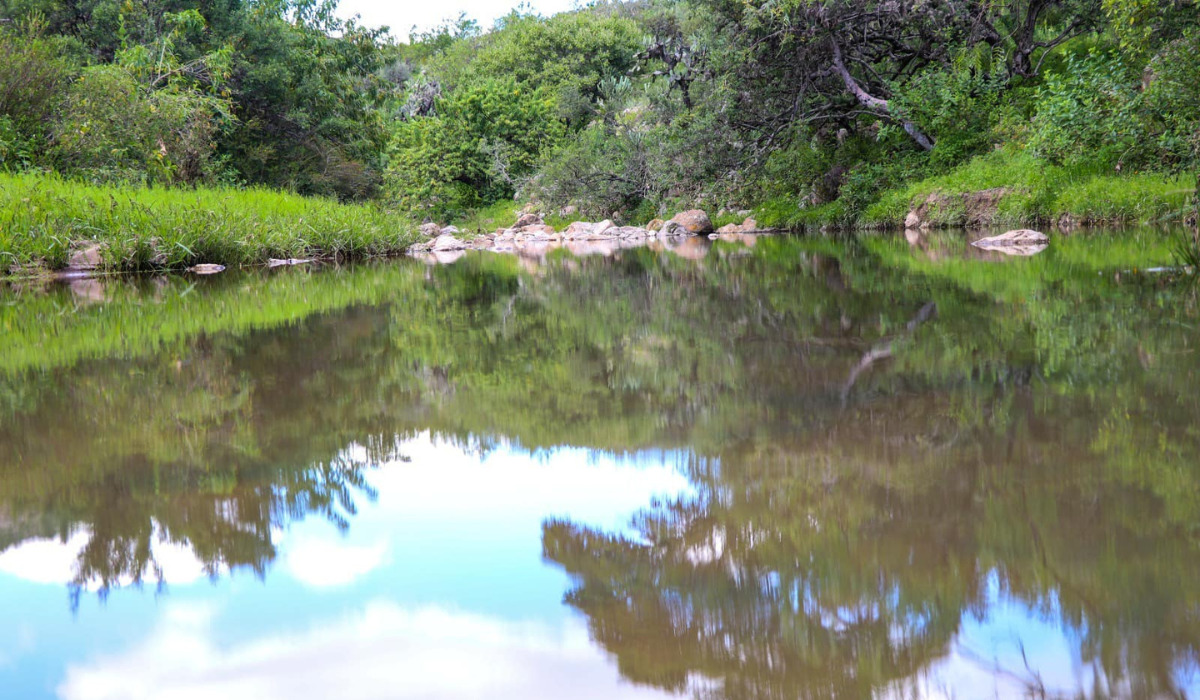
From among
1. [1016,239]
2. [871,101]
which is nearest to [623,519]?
[1016,239]

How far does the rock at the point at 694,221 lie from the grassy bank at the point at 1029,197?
328 cm

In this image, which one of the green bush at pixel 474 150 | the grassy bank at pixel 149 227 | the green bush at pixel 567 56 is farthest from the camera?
the green bush at pixel 567 56

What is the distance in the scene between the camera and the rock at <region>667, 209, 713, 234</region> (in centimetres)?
2181

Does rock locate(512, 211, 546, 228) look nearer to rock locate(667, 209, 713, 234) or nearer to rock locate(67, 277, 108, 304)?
rock locate(667, 209, 713, 234)

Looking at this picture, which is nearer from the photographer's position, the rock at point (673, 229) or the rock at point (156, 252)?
the rock at point (156, 252)

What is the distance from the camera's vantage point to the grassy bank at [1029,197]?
11.6 meters

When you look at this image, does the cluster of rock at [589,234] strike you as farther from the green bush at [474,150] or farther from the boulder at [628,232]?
the green bush at [474,150]

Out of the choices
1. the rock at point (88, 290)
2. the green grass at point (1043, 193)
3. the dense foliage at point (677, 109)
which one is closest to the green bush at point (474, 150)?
the dense foliage at point (677, 109)

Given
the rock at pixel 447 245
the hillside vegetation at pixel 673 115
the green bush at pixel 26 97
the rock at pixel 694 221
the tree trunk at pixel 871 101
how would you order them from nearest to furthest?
the hillside vegetation at pixel 673 115, the green bush at pixel 26 97, the tree trunk at pixel 871 101, the rock at pixel 447 245, the rock at pixel 694 221

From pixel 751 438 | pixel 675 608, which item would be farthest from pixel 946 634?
pixel 751 438

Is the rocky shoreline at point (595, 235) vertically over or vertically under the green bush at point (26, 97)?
under

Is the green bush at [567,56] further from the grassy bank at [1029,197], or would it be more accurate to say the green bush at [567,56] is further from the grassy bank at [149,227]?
the grassy bank at [149,227]

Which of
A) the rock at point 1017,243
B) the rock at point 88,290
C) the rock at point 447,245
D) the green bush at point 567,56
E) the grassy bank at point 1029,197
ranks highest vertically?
the green bush at point 567,56

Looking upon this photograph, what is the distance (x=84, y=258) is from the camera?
10.4m
